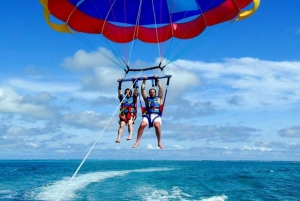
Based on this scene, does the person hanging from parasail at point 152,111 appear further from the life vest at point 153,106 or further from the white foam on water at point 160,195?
the white foam on water at point 160,195

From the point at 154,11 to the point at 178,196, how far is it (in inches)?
663

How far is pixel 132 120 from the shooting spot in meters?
10.0

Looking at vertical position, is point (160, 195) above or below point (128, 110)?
below

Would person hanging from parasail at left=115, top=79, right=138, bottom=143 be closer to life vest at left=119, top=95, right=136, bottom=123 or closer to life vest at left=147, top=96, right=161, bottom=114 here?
life vest at left=119, top=95, right=136, bottom=123

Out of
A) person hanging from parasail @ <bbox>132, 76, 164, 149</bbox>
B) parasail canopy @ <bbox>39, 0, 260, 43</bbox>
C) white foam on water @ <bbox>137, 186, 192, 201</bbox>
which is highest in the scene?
parasail canopy @ <bbox>39, 0, 260, 43</bbox>

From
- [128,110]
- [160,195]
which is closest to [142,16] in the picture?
[128,110]

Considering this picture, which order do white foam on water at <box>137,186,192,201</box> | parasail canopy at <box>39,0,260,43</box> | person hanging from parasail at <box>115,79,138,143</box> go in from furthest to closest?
white foam on water at <box>137,186,192,201</box>
parasail canopy at <box>39,0,260,43</box>
person hanging from parasail at <box>115,79,138,143</box>

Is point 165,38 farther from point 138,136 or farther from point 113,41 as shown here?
point 138,136

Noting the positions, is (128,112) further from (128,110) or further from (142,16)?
(142,16)

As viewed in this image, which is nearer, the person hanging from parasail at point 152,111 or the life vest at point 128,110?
the person hanging from parasail at point 152,111

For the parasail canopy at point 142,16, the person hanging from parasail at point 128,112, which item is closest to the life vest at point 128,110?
the person hanging from parasail at point 128,112

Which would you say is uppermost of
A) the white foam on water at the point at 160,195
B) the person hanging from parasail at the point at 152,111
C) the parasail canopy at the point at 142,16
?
the parasail canopy at the point at 142,16

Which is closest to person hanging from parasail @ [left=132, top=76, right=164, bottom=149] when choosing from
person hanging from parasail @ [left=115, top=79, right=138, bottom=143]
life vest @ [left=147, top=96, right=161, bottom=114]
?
life vest @ [left=147, top=96, right=161, bottom=114]

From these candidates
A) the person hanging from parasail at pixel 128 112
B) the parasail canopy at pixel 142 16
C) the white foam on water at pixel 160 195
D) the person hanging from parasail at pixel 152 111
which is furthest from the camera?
the white foam on water at pixel 160 195
